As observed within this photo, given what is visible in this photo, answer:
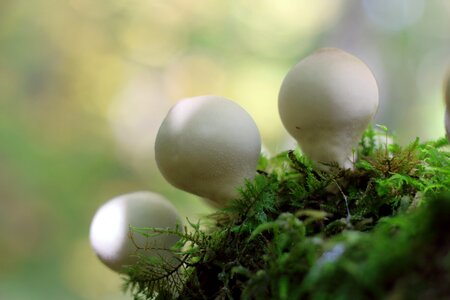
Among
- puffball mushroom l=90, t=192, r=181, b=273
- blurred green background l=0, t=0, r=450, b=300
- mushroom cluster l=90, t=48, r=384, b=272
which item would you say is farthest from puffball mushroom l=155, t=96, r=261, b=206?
blurred green background l=0, t=0, r=450, b=300

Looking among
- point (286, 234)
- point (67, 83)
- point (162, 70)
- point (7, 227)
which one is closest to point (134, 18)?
point (162, 70)

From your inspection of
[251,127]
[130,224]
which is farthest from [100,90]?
[251,127]

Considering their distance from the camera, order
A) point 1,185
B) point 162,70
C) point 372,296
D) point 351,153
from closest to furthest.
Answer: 1. point 372,296
2. point 351,153
3. point 1,185
4. point 162,70

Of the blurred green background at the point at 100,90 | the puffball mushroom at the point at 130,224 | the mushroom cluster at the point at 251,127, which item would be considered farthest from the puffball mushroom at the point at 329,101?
the blurred green background at the point at 100,90

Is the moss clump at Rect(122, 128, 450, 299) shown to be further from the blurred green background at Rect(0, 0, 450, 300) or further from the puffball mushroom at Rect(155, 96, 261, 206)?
the blurred green background at Rect(0, 0, 450, 300)

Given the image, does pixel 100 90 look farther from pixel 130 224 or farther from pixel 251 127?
pixel 251 127

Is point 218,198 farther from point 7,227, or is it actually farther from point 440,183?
point 7,227
